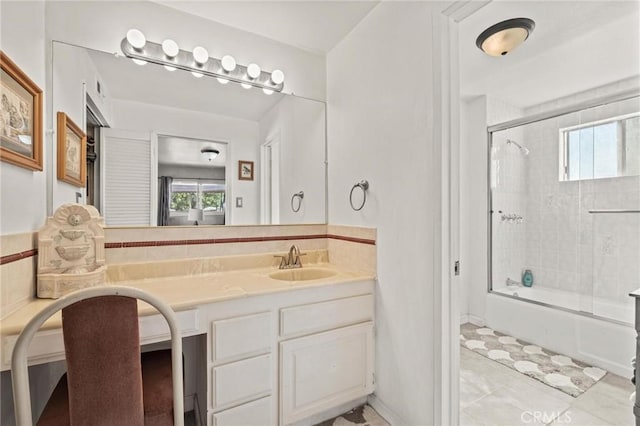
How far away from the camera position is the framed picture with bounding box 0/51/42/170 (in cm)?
105

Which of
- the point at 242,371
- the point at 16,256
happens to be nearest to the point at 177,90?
the point at 16,256

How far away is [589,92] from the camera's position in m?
2.81

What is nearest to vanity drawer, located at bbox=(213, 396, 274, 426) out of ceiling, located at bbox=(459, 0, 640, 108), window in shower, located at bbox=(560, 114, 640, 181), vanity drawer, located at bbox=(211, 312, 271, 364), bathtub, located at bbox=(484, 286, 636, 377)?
vanity drawer, located at bbox=(211, 312, 271, 364)

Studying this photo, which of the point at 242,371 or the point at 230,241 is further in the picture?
the point at 230,241

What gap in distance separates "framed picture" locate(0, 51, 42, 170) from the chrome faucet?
4.52 feet

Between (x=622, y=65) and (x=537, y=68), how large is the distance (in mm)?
619

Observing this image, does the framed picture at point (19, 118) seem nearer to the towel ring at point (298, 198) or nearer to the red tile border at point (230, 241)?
the red tile border at point (230, 241)

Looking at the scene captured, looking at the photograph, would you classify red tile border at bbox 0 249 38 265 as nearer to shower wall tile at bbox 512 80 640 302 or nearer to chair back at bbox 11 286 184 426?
chair back at bbox 11 286 184 426

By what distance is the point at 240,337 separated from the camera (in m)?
1.39

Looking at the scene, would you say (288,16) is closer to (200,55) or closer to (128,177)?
(200,55)

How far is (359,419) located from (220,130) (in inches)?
78.7

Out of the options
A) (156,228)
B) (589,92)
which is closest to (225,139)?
(156,228)

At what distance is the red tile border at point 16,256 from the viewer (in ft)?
3.47

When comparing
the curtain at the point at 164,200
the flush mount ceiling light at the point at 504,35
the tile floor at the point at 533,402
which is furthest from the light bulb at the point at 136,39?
the tile floor at the point at 533,402
